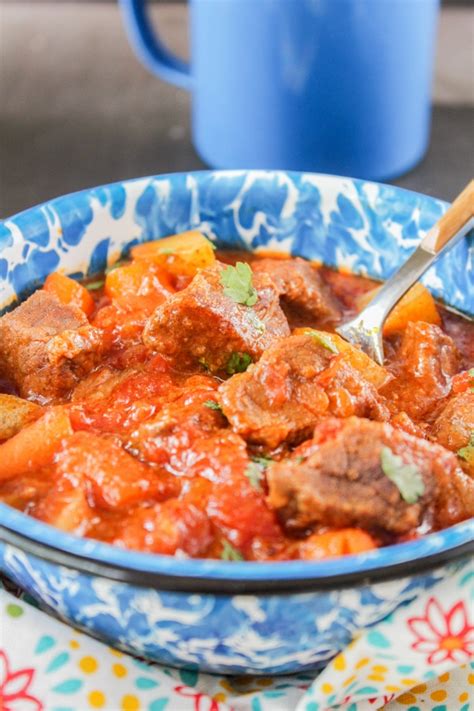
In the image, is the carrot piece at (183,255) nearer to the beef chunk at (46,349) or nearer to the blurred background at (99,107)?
the beef chunk at (46,349)

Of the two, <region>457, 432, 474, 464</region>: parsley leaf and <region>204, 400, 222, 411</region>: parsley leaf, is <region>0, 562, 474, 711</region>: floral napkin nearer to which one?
<region>457, 432, 474, 464</region>: parsley leaf

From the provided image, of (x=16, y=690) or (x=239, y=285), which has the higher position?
(x=239, y=285)

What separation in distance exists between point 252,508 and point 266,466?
162mm

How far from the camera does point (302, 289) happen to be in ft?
9.86

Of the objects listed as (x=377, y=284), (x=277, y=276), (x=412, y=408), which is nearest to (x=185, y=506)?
(x=412, y=408)

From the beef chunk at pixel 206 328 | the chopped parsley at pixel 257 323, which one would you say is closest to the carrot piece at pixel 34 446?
the beef chunk at pixel 206 328

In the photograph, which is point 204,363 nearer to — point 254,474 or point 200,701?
Result: point 254,474

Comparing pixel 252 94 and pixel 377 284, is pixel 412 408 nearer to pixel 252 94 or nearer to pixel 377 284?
pixel 377 284

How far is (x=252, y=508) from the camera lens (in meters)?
2.06

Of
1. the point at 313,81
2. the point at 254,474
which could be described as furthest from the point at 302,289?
the point at 313,81

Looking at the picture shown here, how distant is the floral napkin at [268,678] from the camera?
6.28 feet

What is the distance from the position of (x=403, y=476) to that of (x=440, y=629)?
1.08 feet

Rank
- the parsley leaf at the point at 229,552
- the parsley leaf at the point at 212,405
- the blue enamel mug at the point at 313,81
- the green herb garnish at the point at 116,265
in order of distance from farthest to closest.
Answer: the blue enamel mug at the point at 313,81 → the green herb garnish at the point at 116,265 → the parsley leaf at the point at 212,405 → the parsley leaf at the point at 229,552

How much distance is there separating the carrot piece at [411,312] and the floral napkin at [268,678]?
1.19 m
